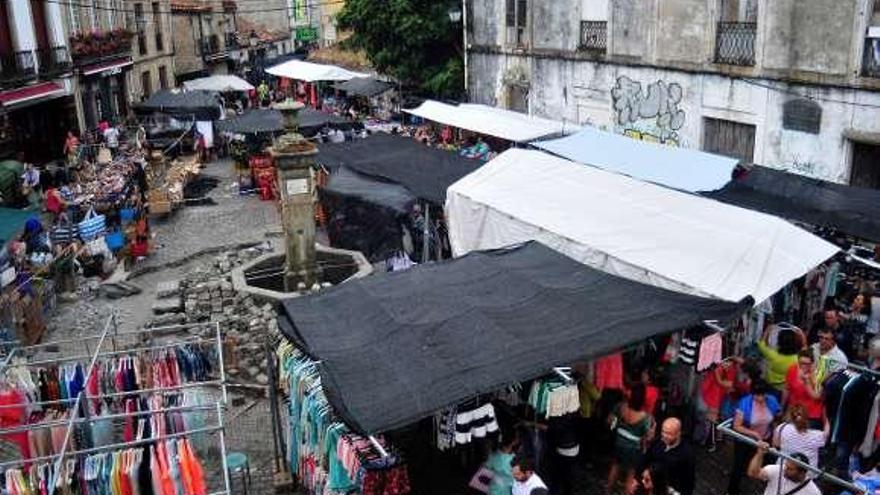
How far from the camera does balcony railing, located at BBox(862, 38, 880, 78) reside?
1433 cm

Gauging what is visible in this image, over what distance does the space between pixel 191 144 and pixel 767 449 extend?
25942 millimetres

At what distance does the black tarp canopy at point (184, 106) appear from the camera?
27.3 metres

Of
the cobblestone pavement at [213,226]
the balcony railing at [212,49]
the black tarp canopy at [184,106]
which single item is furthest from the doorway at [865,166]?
the balcony railing at [212,49]

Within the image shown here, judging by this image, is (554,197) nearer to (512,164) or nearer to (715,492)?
(512,164)

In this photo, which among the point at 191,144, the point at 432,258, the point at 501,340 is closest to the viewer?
the point at 501,340

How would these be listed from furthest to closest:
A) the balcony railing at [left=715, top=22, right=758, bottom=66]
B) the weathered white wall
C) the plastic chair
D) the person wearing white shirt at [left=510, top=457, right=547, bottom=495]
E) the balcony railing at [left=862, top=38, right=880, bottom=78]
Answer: the balcony railing at [left=715, top=22, right=758, bottom=66]
the weathered white wall
the balcony railing at [left=862, top=38, right=880, bottom=78]
the plastic chair
the person wearing white shirt at [left=510, top=457, right=547, bottom=495]

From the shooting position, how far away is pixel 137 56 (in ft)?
123

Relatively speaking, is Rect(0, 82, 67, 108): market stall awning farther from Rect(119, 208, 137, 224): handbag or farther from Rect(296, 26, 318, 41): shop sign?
Rect(296, 26, 318, 41): shop sign

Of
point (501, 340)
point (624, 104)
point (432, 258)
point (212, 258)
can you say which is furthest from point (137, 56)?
point (501, 340)

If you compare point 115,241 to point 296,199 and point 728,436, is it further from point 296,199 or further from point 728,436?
point 728,436

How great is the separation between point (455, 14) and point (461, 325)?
19797mm

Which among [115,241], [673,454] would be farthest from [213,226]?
[673,454]

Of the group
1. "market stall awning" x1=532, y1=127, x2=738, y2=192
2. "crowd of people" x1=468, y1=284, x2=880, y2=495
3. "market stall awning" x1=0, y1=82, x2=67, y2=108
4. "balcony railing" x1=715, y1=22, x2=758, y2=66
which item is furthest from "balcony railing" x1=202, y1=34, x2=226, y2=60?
"crowd of people" x1=468, y1=284, x2=880, y2=495

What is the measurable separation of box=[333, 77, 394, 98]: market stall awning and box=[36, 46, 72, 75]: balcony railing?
10.0 meters
